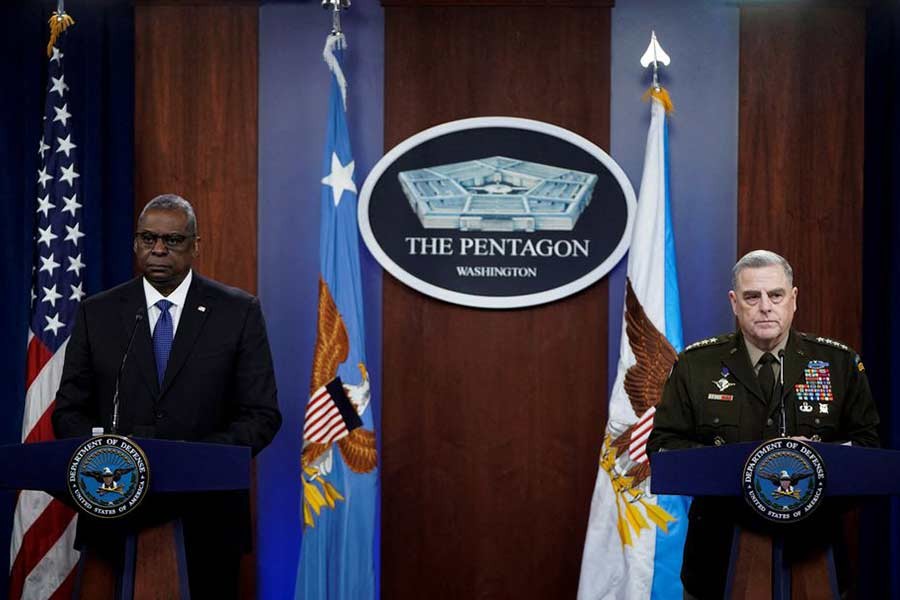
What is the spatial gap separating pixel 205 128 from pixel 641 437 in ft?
7.16

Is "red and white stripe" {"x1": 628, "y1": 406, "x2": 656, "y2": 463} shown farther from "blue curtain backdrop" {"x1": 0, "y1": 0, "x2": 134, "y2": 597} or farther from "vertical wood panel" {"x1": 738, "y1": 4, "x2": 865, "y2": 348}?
"blue curtain backdrop" {"x1": 0, "y1": 0, "x2": 134, "y2": 597}

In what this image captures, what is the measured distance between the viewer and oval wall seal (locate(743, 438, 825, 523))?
6.93ft

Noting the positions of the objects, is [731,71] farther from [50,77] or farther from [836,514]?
[50,77]

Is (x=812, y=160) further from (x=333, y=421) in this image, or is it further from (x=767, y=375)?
(x=333, y=421)

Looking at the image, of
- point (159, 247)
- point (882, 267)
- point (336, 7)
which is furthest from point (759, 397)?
point (336, 7)

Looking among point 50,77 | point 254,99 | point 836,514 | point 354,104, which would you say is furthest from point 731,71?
point 50,77

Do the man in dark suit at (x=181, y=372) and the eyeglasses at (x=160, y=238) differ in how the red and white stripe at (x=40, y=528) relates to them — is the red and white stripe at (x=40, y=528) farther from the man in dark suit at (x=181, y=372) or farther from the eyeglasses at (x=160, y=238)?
the eyeglasses at (x=160, y=238)

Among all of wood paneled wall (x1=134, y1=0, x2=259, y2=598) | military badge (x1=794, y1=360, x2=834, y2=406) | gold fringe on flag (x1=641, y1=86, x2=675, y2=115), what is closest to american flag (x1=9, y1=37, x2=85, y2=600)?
wood paneled wall (x1=134, y1=0, x2=259, y2=598)

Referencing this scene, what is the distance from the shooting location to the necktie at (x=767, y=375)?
8.43ft

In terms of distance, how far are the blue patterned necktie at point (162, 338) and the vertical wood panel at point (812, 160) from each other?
2.44m

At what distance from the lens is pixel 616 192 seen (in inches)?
167

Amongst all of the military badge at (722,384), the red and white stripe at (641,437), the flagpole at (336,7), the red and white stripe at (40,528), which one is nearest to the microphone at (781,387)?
the military badge at (722,384)

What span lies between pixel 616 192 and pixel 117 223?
80.3 inches

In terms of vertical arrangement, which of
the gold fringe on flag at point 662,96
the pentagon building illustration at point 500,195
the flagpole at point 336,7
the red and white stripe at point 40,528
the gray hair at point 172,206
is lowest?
the red and white stripe at point 40,528
